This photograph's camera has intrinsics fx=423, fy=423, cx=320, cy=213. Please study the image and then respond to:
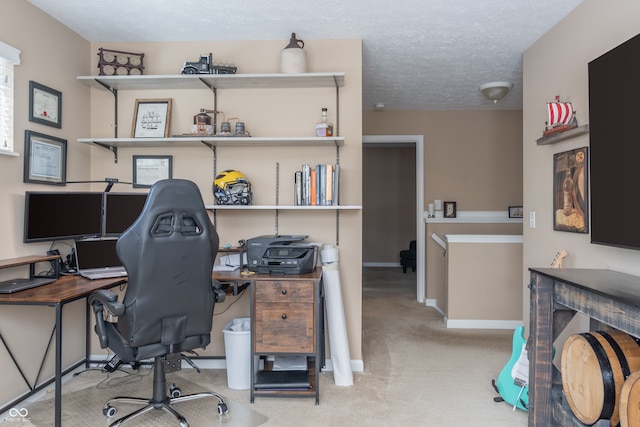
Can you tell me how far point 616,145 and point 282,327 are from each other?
2.00 m

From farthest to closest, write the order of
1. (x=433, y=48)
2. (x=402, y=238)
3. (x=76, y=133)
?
(x=402, y=238), (x=433, y=48), (x=76, y=133)

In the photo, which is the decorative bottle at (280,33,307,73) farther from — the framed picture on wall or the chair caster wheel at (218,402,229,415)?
the chair caster wheel at (218,402,229,415)

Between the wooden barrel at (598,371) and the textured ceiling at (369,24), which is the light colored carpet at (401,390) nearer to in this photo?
the wooden barrel at (598,371)

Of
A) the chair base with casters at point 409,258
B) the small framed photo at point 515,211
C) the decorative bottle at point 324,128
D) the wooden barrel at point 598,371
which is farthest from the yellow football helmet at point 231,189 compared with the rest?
the chair base with casters at point 409,258

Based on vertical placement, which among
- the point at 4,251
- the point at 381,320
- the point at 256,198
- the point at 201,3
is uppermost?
the point at 201,3

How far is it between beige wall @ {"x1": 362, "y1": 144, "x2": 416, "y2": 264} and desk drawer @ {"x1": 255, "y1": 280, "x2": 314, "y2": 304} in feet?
20.5

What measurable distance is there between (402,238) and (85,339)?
658 cm

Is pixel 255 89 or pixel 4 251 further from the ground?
pixel 255 89

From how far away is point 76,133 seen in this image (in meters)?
3.08

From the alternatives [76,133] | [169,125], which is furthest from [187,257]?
[76,133]

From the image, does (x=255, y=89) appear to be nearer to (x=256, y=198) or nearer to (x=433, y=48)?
(x=256, y=198)

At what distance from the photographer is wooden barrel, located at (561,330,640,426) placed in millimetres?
1670

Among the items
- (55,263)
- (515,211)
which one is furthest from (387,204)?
(55,263)

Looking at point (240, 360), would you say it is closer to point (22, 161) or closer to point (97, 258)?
point (97, 258)
